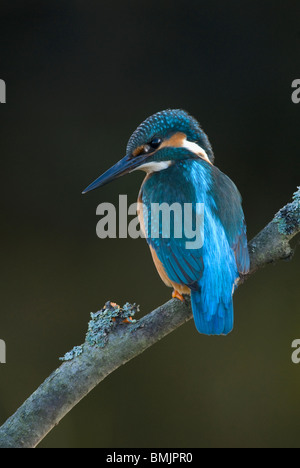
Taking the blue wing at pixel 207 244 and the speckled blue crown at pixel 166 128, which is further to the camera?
the speckled blue crown at pixel 166 128

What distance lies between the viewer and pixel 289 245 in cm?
126

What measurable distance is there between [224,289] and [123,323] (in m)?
0.22

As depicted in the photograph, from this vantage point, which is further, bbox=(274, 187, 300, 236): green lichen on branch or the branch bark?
bbox=(274, 187, 300, 236): green lichen on branch

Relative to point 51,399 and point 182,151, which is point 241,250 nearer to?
point 182,151

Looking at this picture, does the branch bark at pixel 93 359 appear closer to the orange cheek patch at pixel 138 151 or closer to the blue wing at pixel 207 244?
the blue wing at pixel 207 244

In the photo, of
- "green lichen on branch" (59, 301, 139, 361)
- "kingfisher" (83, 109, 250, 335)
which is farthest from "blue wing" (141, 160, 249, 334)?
"green lichen on branch" (59, 301, 139, 361)

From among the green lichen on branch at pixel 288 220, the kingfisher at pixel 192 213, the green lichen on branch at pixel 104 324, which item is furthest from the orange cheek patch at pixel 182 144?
the green lichen on branch at pixel 104 324

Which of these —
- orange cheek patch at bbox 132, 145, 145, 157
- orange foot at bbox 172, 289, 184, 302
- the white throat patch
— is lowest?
orange foot at bbox 172, 289, 184, 302

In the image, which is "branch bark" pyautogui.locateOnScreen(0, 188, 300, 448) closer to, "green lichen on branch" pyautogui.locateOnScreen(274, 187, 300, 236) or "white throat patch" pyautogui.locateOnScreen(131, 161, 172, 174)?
"green lichen on branch" pyautogui.locateOnScreen(274, 187, 300, 236)

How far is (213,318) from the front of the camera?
1.16 meters

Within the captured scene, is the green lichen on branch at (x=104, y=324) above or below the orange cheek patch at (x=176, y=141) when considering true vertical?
below

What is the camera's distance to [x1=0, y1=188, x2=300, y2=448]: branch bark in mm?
1107

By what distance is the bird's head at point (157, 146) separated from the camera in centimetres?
136

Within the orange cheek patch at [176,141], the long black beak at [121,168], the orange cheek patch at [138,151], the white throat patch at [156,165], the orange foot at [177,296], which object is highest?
the orange cheek patch at [176,141]
